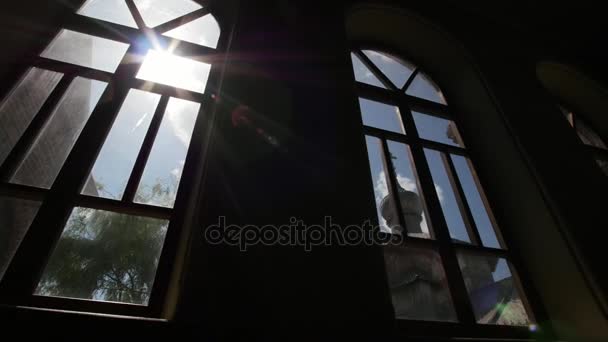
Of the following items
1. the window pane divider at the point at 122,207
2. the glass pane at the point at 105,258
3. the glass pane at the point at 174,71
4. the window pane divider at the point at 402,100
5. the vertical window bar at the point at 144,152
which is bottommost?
the glass pane at the point at 105,258

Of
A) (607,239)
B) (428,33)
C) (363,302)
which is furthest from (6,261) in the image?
(428,33)

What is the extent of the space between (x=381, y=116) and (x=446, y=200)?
833 mm

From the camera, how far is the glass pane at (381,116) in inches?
92.7

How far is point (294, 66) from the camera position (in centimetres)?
192

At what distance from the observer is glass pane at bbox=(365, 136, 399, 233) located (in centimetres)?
182

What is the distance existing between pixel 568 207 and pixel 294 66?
1948 millimetres

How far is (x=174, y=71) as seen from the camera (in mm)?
2035

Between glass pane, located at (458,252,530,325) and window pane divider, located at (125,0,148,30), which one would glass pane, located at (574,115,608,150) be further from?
window pane divider, located at (125,0,148,30)

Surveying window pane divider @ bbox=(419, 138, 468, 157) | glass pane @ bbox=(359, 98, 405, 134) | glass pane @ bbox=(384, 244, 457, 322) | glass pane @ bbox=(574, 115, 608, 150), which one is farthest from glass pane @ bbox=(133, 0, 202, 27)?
glass pane @ bbox=(574, 115, 608, 150)

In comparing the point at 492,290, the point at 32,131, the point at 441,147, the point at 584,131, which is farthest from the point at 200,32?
the point at 584,131

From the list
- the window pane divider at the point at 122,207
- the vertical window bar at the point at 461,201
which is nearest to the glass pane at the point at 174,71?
the window pane divider at the point at 122,207

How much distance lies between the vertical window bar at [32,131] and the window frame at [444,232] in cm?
171

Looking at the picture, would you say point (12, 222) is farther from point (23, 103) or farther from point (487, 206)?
point (487, 206)

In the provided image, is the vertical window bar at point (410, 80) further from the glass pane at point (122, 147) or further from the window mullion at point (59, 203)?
the window mullion at point (59, 203)
